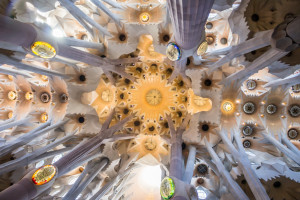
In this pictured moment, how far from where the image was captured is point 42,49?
6289 millimetres

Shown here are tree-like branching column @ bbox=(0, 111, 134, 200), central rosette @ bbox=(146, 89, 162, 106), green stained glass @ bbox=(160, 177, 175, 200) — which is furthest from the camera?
central rosette @ bbox=(146, 89, 162, 106)

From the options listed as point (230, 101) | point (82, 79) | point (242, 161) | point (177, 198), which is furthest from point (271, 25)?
point (82, 79)

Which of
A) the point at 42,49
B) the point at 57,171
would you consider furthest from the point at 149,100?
the point at 42,49

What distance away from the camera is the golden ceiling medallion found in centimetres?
604

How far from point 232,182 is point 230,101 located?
562 centimetres

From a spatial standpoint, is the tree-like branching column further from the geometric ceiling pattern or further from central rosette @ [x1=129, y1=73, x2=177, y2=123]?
central rosette @ [x1=129, y1=73, x2=177, y2=123]

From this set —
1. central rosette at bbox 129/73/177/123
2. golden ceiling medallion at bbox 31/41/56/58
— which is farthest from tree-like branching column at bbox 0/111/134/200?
central rosette at bbox 129/73/177/123

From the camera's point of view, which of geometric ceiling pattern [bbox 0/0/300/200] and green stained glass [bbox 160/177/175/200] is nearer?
green stained glass [bbox 160/177/175/200]

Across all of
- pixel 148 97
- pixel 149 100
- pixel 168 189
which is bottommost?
pixel 168 189

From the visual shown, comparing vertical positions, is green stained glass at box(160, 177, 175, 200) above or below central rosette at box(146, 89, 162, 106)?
below

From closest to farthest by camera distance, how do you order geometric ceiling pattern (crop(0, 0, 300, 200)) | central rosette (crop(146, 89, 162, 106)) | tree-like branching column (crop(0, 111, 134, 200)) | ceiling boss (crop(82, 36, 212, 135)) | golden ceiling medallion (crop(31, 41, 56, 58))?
tree-like branching column (crop(0, 111, 134, 200))
golden ceiling medallion (crop(31, 41, 56, 58))
geometric ceiling pattern (crop(0, 0, 300, 200))
ceiling boss (crop(82, 36, 212, 135))
central rosette (crop(146, 89, 162, 106))

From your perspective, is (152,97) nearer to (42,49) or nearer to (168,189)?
(168,189)

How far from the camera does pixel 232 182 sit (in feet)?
26.3

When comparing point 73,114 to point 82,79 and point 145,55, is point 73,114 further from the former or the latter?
point 145,55
